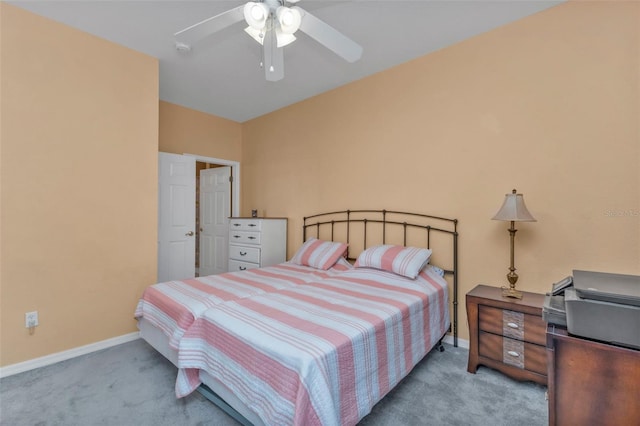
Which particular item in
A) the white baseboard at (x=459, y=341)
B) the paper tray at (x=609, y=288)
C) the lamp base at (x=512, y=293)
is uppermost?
the paper tray at (x=609, y=288)

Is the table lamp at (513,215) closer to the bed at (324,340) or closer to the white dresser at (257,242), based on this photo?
the bed at (324,340)

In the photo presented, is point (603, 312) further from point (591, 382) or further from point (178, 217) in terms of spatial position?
point (178, 217)

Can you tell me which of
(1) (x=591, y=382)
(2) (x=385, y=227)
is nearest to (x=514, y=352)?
(1) (x=591, y=382)

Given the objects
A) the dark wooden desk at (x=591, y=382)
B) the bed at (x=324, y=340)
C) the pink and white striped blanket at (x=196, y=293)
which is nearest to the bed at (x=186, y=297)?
the pink and white striped blanket at (x=196, y=293)

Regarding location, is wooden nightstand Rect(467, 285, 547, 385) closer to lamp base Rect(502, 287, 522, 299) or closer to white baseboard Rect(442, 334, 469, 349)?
lamp base Rect(502, 287, 522, 299)

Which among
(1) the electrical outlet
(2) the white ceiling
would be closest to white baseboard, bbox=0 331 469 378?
(1) the electrical outlet

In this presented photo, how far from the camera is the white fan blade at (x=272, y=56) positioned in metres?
1.77

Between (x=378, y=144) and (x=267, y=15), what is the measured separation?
6.01ft

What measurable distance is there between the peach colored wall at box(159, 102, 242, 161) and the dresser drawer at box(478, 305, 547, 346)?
13.6ft

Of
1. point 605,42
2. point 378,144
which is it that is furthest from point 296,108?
point 605,42

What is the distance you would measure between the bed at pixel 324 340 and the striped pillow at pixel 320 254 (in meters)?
0.43

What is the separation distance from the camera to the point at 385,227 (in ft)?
10.1

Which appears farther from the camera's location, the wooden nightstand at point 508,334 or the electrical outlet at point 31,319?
the electrical outlet at point 31,319

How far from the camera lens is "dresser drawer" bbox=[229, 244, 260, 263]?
368 cm
